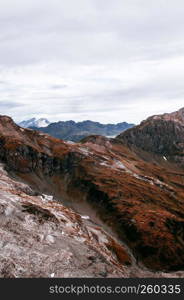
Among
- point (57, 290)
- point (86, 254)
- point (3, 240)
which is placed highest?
point (57, 290)

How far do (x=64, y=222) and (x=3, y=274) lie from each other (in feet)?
185

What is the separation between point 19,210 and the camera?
117375 mm

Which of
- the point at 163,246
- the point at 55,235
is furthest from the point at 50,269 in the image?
the point at 163,246

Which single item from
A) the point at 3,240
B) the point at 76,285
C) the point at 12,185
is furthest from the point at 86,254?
the point at 12,185

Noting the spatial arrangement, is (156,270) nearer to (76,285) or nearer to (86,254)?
(86,254)

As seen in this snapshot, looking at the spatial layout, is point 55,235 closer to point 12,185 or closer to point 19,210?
point 19,210

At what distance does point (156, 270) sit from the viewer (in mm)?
174000

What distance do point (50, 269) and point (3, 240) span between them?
16238 mm

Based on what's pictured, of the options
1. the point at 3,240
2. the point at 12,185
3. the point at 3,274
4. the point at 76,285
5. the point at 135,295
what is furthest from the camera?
the point at 12,185

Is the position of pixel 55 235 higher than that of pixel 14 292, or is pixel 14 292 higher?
pixel 14 292

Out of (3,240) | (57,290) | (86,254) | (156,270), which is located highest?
(57,290)

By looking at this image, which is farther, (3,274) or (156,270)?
(156,270)

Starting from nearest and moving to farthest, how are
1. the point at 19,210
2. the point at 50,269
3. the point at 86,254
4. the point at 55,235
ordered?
the point at 50,269, the point at 86,254, the point at 55,235, the point at 19,210

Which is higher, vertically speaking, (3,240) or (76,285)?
(76,285)
